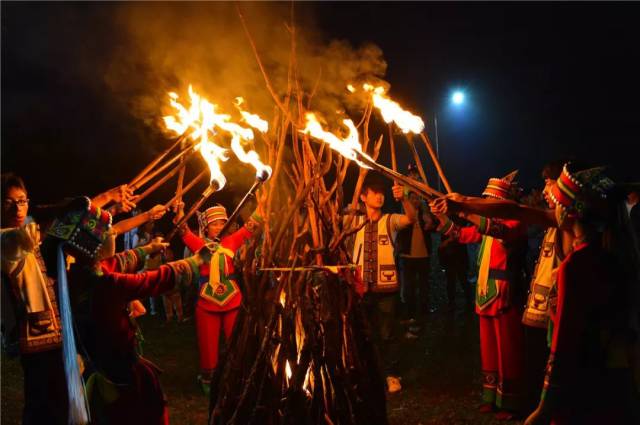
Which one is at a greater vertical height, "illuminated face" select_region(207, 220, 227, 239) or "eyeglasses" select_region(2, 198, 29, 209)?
"eyeglasses" select_region(2, 198, 29, 209)

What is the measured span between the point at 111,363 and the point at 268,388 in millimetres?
1013

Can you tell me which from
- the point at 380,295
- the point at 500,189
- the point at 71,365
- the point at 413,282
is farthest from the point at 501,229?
the point at 413,282

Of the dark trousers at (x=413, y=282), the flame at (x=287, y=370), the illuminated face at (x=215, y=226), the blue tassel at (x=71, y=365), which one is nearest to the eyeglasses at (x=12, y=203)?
the blue tassel at (x=71, y=365)

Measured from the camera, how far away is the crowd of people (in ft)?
8.82

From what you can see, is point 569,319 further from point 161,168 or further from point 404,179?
point 161,168

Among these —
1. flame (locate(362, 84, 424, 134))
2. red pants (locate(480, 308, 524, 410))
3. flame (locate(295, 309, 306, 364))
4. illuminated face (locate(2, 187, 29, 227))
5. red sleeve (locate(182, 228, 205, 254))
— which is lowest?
red pants (locate(480, 308, 524, 410))

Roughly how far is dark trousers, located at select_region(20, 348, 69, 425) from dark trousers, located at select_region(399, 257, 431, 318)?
589 centimetres

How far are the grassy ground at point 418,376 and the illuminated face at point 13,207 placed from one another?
7.04ft

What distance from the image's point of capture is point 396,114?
391 cm

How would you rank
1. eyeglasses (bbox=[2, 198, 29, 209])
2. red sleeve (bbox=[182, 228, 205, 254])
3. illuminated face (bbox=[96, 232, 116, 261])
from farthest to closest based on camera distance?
1. red sleeve (bbox=[182, 228, 205, 254])
2. eyeglasses (bbox=[2, 198, 29, 209])
3. illuminated face (bbox=[96, 232, 116, 261])

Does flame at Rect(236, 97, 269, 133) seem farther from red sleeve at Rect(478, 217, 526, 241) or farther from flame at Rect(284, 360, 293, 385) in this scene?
red sleeve at Rect(478, 217, 526, 241)

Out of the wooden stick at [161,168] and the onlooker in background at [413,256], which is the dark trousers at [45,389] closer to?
the wooden stick at [161,168]

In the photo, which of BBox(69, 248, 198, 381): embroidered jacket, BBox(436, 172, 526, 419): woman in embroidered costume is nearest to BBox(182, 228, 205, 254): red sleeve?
BBox(69, 248, 198, 381): embroidered jacket

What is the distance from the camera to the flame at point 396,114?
3814 mm
